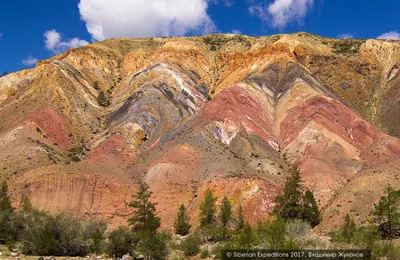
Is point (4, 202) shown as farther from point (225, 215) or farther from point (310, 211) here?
point (310, 211)

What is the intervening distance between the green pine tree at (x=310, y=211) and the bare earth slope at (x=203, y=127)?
1.21 metres

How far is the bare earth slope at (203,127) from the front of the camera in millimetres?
51438

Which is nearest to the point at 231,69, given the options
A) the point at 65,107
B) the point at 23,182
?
the point at 65,107

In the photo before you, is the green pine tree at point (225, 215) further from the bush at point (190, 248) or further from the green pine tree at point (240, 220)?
the bush at point (190, 248)

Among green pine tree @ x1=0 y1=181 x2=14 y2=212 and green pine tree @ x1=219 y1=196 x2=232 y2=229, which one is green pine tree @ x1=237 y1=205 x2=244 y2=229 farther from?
green pine tree @ x1=0 y1=181 x2=14 y2=212

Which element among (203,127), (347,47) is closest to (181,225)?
(203,127)

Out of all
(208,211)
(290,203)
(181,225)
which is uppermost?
(290,203)

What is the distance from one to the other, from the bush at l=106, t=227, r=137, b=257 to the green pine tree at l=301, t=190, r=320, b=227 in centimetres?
1920

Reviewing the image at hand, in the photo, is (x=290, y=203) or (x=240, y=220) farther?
(x=240, y=220)

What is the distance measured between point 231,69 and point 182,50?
1440cm

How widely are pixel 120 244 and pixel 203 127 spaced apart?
1476 inches

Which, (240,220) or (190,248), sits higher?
(240,220)

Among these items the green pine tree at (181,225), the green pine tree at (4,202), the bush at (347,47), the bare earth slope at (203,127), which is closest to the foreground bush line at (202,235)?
the green pine tree at (181,225)

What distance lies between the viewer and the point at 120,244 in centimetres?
2756
